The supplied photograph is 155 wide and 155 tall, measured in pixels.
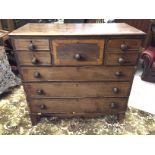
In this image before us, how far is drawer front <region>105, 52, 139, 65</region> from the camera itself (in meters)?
1.32

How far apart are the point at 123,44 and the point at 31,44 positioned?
759 mm

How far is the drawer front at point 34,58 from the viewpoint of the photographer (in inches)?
51.4

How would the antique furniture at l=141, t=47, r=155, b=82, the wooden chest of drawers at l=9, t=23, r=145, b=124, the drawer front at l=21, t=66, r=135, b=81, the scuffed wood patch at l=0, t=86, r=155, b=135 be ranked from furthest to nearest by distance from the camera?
the antique furniture at l=141, t=47, r=155, b=82 → the scuffed wood patch at l=0, t=86, r=155, b=135 → the drawer front at l=21, t=66, r=135, b=81 → the wooden chest of drawers at l=9, t=23, r=145, b=124

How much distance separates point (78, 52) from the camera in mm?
1292

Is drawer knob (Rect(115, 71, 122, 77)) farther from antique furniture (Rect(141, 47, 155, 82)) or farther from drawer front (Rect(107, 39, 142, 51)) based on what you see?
antique furniture (Rect(141, 47, 155, 82))

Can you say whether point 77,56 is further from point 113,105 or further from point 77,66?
point 113,105

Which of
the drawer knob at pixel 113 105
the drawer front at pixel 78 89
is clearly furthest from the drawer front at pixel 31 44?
the drawer knob at pixel 113 105

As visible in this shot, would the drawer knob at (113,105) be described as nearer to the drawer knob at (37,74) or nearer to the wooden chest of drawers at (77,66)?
the wooden chest of drawers at (77,66)

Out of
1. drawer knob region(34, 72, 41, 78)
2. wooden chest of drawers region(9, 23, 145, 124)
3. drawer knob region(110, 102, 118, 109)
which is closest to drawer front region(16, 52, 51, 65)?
wooden chest of drawers region(9, 23, 145, 124)

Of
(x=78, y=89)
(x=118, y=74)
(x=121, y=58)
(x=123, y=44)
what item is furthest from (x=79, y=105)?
(x=123, y=44)

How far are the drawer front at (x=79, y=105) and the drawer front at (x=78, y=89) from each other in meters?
0.07
